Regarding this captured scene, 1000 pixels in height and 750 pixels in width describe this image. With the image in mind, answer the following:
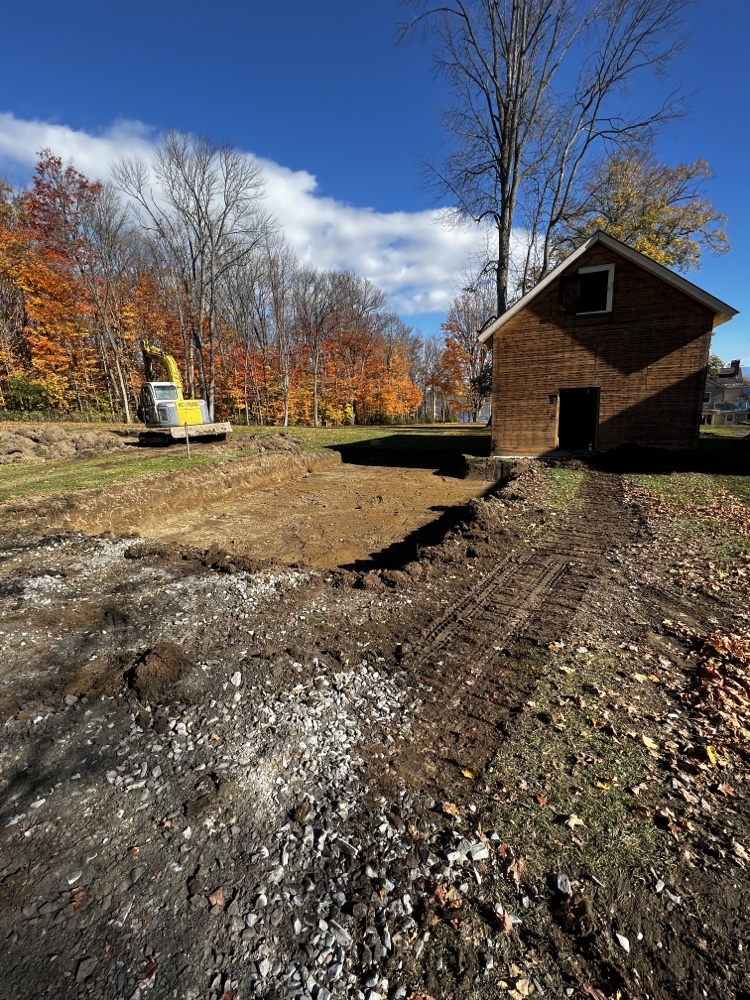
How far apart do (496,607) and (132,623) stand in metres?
4.25

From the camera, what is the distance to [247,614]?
5355 mm

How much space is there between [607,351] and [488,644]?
1405 centimetres

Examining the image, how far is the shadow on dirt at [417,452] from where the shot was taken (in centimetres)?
1794

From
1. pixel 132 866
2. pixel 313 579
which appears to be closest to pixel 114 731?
pixel 132 866

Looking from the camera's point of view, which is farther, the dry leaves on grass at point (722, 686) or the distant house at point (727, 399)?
the distant house at point (727, 399)

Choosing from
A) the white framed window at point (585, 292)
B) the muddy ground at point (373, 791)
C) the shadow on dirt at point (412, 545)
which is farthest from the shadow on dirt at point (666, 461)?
the muddy ground at point (373, 791)

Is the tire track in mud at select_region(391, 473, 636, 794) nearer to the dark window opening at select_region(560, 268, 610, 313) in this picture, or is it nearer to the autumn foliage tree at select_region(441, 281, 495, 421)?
the dark window opening at select_region(560, 268, 610, 313)

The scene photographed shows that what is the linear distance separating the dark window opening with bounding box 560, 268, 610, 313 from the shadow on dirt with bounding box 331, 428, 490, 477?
6.00 meters

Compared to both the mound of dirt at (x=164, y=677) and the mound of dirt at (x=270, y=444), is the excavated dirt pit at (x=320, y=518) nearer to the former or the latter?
the mound of dirt at (x=270, y=444)

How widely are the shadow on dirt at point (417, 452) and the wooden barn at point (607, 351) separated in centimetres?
214

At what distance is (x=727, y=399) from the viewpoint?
6203cm

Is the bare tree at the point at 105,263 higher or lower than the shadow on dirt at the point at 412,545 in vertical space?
higher

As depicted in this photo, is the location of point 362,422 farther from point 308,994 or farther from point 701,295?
point 308,994

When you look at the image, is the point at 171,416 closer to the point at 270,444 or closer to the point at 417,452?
the point at 270,444
